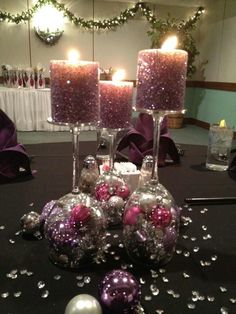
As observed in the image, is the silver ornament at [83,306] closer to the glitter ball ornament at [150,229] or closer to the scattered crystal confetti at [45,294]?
the scattered crystal confetti at [45,294]

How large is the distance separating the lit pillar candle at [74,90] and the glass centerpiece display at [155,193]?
10 cm

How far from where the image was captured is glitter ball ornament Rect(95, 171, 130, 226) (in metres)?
0.76

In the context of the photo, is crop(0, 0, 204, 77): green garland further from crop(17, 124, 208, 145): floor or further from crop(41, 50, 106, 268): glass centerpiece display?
crop(41, 50, 106, 268): glass centerpiece display

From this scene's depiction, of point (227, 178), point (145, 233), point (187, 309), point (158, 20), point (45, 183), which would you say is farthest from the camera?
point (158, 20)

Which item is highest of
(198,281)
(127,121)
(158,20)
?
(158,20)

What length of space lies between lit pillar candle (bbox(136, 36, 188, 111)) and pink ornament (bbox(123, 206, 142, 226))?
0.21 meters

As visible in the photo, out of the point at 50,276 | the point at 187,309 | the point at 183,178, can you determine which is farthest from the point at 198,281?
the point at 183,178

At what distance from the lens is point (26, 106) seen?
174 inches

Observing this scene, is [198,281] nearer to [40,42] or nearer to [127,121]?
[127,121]

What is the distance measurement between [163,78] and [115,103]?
17cm

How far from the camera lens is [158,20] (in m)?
5.23

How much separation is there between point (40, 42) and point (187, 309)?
5.37 metres

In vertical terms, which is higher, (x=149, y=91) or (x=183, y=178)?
(x=149, y=91)

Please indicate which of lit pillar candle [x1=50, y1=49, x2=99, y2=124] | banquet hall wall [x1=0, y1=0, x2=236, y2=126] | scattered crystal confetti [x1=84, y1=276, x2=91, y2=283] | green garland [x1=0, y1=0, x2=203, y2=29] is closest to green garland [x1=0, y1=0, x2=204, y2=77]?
green garland [x1=0, y1=0, x2=203, y2=29]
